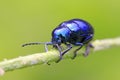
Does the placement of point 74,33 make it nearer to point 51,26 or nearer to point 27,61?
point 51,26

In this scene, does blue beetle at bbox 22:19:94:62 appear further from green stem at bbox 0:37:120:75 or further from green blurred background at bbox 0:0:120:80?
green stem at bbox 0:37:120:75

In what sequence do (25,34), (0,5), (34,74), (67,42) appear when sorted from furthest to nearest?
(0,5)
(25,34)
(34,74)
(67,42)

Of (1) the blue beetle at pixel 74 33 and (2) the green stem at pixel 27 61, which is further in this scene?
(1) the blue beetle at pixel 74 33

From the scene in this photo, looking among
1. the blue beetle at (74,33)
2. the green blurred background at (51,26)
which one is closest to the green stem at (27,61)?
the blue beetle at (74,33)

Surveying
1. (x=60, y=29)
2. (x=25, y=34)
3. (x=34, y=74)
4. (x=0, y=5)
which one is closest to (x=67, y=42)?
(x=60, y=29)

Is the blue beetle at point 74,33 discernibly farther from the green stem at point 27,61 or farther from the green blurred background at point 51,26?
the green stem at point 27,61

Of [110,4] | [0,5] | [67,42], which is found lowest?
[67,42]

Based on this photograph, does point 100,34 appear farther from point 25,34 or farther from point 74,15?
point 25,34

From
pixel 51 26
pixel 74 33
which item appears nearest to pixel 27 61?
pixel 74 33
